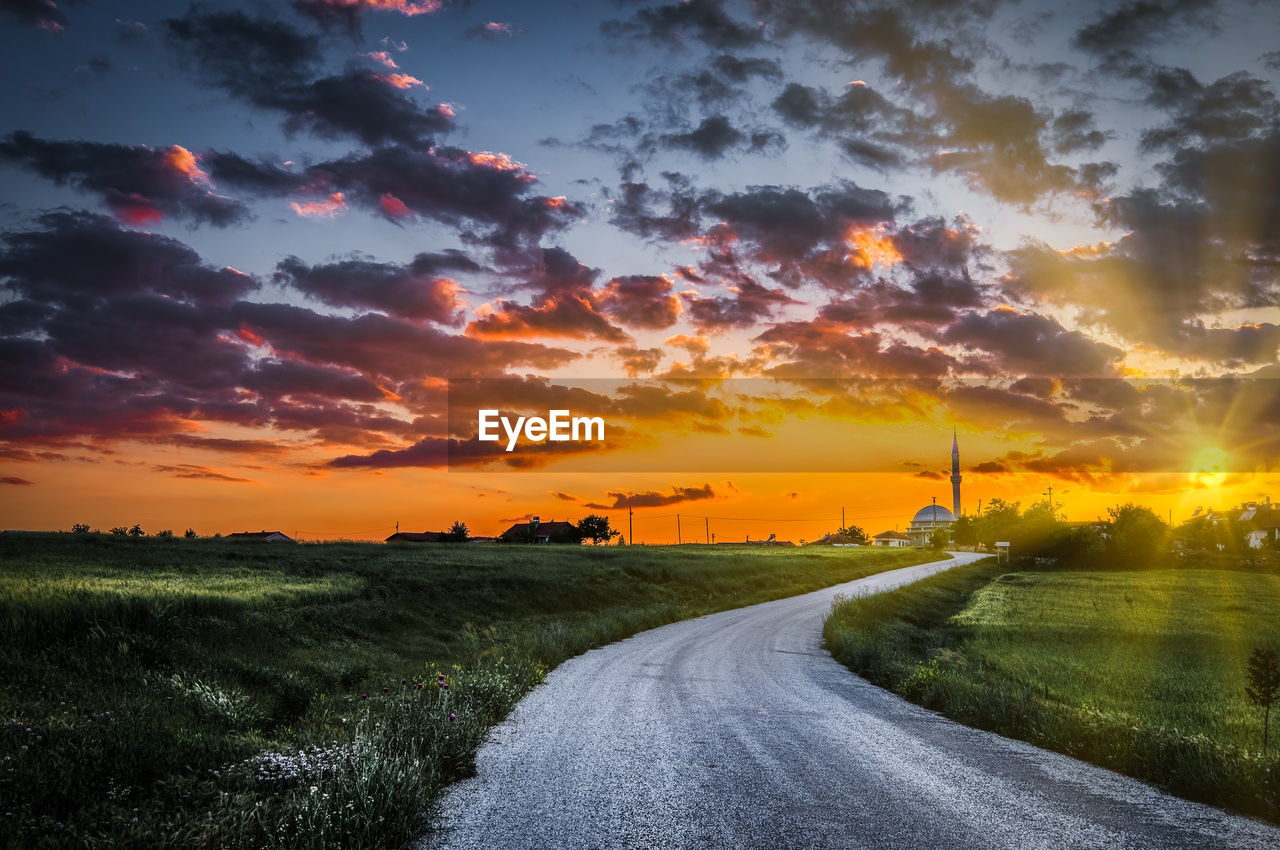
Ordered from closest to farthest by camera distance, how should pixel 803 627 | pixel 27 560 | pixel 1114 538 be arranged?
pixel 27 560, pixel 803 627, pixel 1114 538

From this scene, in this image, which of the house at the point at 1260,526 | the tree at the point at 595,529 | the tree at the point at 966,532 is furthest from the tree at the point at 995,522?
the tree at the point at 595,529

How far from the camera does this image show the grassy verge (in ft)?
33.3

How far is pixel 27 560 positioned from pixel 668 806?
32579 mm

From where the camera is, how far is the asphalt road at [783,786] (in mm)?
7926

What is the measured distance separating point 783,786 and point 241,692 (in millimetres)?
Result: 11635

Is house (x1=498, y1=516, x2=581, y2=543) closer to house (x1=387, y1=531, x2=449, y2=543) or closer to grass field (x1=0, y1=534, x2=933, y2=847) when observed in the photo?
house (x1=387, y1=531, x2=449, y2=543)

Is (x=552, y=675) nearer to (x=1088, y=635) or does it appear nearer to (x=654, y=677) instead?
(x=654, y=677)

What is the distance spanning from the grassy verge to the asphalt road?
0.61 metres

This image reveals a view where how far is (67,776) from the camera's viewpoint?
8750mm

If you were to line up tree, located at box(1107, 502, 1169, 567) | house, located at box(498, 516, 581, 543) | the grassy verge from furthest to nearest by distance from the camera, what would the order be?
1. house, located at box(498, 516, 581, 543)
2. tree, located at box(1107, 502, 1169, 567)
3. the grassy verge

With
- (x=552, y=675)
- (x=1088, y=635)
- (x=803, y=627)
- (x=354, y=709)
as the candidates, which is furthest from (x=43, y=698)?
(x=1088, y=635)

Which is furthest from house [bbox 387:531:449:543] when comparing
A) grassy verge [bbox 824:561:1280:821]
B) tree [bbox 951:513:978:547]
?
tree [bbox 951:513:978:547]

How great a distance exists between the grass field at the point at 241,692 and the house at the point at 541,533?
82.8 m

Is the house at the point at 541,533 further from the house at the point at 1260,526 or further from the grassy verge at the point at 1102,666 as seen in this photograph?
the house at the point at 1260,526
